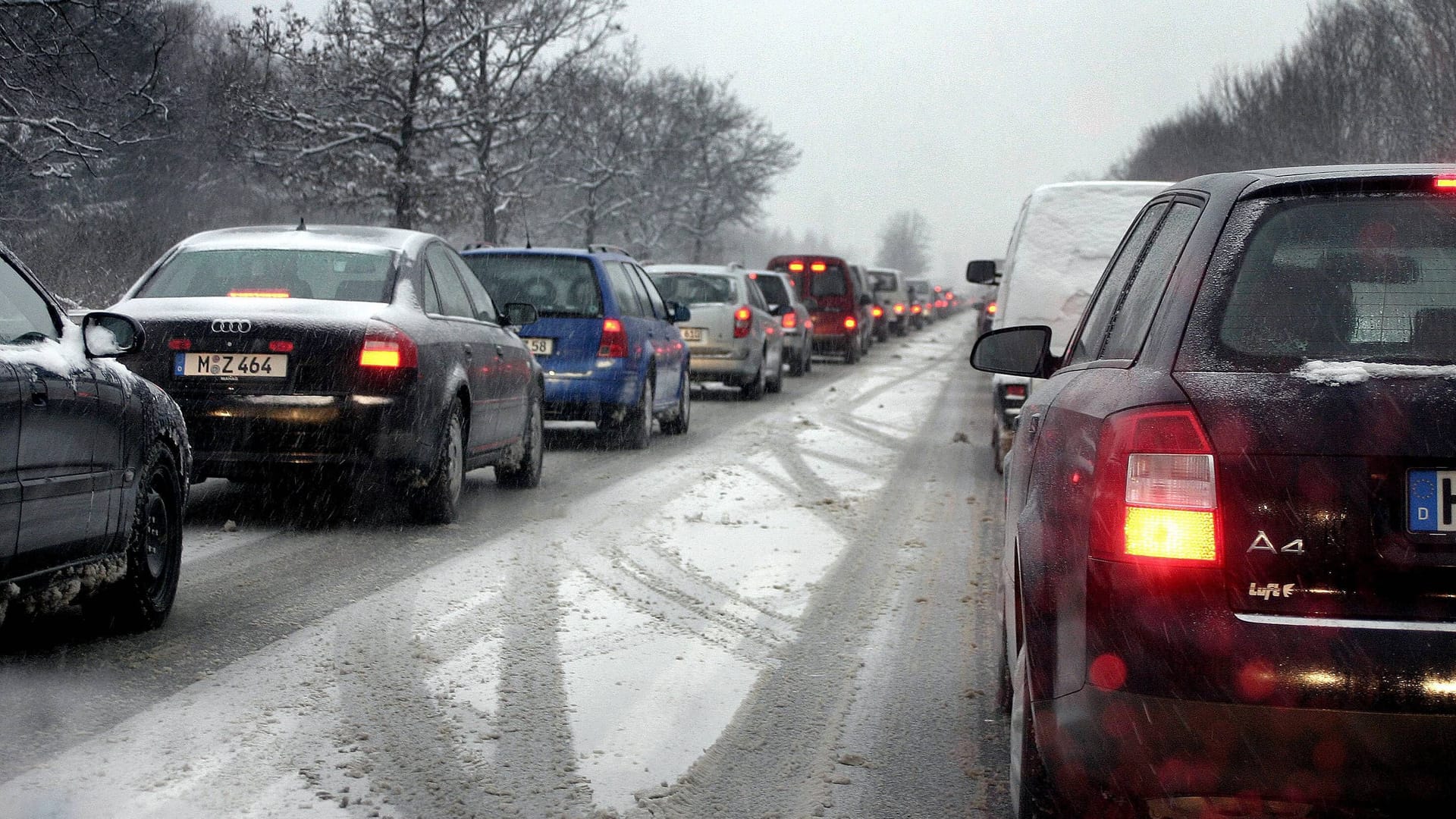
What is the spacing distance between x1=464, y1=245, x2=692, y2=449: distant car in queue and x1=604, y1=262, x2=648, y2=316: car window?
16mm

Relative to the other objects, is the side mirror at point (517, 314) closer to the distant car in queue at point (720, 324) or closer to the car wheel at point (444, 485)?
the car wheel at point (444, 485)

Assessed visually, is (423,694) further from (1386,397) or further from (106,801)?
(1386,397)

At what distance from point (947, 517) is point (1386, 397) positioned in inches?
277

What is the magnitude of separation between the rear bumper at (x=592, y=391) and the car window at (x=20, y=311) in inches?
304

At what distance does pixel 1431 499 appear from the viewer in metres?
2.84

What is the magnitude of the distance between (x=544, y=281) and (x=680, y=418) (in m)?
2.93

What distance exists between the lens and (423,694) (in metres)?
5.02

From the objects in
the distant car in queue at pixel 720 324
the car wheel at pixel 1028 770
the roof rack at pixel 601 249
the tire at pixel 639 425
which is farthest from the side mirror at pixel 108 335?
the distant car in queue at pixel 720 324

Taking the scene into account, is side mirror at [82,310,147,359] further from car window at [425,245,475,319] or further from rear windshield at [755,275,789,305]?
rear windshield at [755,275,789,305]

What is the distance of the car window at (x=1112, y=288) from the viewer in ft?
13.3

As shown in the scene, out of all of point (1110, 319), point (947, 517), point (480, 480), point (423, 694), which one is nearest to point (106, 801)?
point (423, 694)

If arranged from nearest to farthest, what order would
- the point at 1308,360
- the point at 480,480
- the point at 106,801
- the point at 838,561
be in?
the point at 1308,360
the point at 106,801
the point at 838,561
the point at 480,480

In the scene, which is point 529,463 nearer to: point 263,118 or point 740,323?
point 740,323

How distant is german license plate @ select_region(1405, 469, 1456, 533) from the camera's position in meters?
2.83
